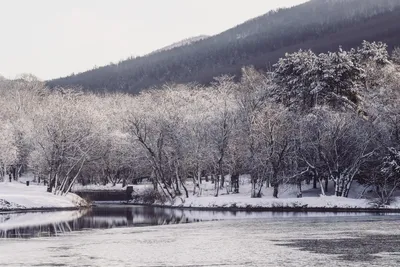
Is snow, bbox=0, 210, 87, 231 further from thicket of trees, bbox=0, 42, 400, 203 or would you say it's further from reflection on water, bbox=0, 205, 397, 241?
thicket of trees, bbox=0, 42, 400, 203

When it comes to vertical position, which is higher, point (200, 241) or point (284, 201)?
point (284, 201)

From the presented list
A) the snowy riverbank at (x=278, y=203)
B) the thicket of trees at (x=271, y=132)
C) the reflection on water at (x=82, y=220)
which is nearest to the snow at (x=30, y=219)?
the reflection on water at (x=82, y=220)

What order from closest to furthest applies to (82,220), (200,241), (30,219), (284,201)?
(200,241), (82,220), (30,219), (284,201)

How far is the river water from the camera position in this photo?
24531 millimetres

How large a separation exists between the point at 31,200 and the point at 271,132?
81.7 feet

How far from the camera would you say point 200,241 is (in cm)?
3183

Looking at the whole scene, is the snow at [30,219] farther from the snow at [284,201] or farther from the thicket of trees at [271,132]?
the snow at [284,201]

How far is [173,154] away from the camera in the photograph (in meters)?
68.8

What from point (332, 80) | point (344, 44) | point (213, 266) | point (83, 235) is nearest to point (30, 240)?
point (83, 235)

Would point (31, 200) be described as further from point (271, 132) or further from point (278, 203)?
point (271, 132)

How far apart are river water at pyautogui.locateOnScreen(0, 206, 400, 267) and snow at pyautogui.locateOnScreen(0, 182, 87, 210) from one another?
10.3 metres

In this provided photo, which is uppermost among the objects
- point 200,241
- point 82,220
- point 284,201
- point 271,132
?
point 271,132

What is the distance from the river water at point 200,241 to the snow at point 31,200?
10302 millimetres

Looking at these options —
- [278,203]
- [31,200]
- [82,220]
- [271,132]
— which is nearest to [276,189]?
[278,203]
